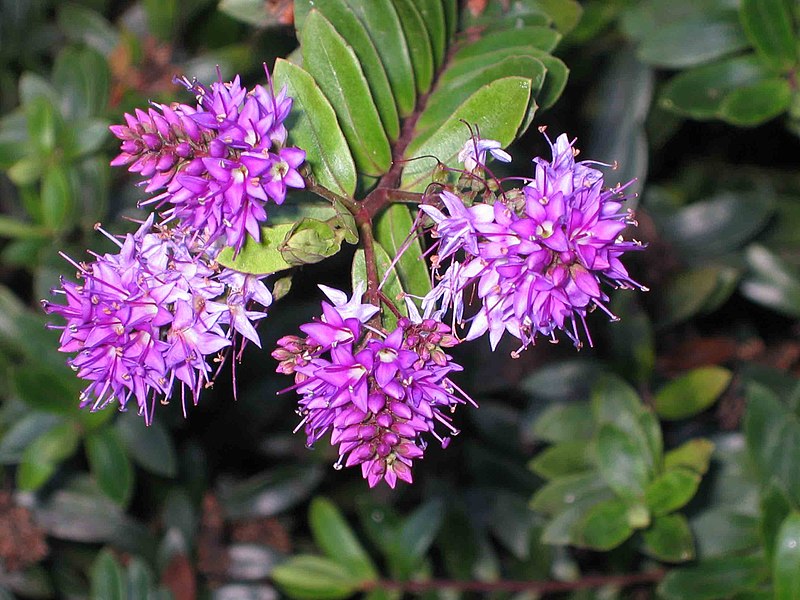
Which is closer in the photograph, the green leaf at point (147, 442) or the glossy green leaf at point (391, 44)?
the glossy green leaf at point (391, 44)

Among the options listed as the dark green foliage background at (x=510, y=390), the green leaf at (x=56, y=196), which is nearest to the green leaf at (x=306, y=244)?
the dark green foliage background at (x=510, y=390)

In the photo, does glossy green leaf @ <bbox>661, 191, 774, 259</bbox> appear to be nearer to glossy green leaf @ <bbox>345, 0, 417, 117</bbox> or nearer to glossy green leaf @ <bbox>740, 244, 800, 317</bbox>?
glossy green leaf @ <bbox>740, 244, 800, 317</bbox>

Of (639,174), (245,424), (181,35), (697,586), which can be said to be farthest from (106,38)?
(697,586)

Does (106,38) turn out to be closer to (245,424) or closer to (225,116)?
(245,424)

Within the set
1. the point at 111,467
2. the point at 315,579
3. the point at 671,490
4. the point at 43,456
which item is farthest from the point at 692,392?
the point at 43,456

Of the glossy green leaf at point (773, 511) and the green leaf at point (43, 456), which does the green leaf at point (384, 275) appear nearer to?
the glossy green leaf at point (773, 511)

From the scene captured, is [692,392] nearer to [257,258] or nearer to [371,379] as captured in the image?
[371,379]
